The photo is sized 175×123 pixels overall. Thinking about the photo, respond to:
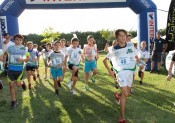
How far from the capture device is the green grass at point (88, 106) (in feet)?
22.1

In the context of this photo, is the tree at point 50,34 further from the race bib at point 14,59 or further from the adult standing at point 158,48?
the race bib at point 14,59

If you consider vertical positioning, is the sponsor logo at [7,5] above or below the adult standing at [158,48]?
above

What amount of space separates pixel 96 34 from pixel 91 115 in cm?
3829

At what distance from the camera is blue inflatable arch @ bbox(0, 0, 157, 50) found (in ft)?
45.6

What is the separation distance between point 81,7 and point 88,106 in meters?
7.80

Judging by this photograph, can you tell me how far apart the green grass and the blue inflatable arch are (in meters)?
4.34

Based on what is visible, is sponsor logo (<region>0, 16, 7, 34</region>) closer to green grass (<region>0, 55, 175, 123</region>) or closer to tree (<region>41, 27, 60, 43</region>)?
green grass (<region>0, 55, 175, 123</region>)

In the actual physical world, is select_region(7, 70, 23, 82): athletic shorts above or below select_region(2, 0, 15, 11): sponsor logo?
below

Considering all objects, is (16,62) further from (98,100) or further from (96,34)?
(96,34)

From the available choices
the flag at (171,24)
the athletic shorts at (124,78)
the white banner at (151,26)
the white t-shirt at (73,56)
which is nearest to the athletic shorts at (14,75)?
the white t-shirt at (73,56)

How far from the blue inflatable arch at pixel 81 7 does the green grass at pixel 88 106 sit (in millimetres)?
4341

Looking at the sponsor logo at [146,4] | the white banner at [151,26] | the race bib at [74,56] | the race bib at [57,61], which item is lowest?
the race bib at [57,61]

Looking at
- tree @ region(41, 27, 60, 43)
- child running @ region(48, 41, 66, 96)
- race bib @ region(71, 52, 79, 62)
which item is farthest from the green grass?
tree @ region(41, 27, 60, 43)

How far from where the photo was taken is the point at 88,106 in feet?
25.9
